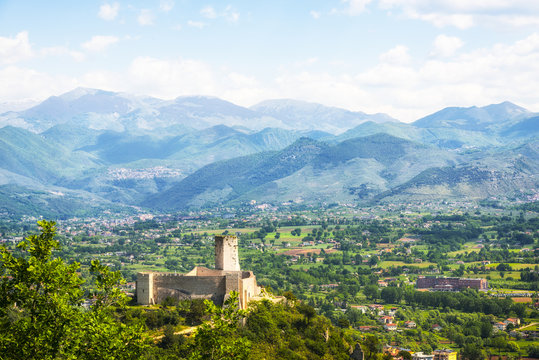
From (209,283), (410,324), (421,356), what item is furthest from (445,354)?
(209,283)

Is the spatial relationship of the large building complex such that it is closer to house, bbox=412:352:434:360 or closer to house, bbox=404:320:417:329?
house, bbox=404:320:417:329

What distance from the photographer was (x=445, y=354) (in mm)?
90000

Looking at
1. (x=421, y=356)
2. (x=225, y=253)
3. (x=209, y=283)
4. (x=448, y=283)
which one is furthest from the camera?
(x=448, y=283)

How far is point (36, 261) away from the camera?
33.5 meters

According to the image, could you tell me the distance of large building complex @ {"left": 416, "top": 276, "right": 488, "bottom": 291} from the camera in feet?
444

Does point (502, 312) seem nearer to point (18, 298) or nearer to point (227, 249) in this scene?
point (227, 249)

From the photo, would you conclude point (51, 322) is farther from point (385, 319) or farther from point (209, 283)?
point (385, 319)

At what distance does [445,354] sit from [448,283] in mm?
49867

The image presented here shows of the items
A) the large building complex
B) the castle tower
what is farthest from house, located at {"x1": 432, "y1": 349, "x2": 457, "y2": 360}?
the large building complex

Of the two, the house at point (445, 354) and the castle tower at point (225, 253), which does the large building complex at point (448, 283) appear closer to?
the house at point (445, 354)

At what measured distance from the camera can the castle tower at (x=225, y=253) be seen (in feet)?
222

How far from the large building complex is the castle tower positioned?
246ft

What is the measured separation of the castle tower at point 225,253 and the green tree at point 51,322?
32.6m

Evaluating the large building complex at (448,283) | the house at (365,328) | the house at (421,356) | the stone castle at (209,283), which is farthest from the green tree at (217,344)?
the large building complex at (448,283)
